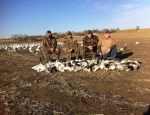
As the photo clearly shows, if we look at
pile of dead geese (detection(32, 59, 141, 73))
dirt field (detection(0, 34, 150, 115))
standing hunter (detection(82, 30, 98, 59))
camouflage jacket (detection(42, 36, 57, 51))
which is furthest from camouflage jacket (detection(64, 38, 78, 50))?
dirt field (detection(0, 34, 150, 115))

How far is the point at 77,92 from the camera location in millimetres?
6535

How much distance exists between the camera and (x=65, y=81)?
7.91 meters

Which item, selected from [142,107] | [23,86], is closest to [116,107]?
[142,107]

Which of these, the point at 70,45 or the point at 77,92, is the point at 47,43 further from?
the point at 77,92

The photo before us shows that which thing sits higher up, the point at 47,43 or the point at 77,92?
the point at 47,43

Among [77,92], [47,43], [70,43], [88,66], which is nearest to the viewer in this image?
[77,92]

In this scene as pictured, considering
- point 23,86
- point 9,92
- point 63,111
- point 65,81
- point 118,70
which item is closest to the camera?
point 63,111

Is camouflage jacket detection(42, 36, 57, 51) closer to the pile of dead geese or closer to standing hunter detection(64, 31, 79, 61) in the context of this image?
standing hunter detection(64, 31, 79, 61)

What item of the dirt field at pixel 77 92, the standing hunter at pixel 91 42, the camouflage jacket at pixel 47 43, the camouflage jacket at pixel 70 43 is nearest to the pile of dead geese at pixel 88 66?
the dirt field at pixel 77 92

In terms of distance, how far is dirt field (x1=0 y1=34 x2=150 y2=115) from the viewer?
5.27 metres

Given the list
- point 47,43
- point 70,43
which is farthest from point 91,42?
point 47,43

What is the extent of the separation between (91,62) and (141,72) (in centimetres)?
202

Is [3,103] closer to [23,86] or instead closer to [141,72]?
[23,86]

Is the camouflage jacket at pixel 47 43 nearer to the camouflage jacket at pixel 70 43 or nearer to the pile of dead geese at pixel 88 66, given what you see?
the camouflage jacket at pixel 70 43
